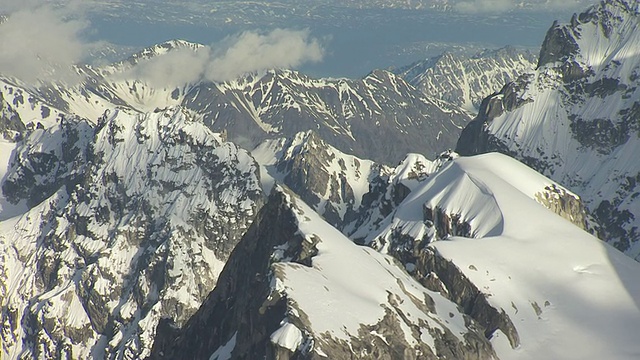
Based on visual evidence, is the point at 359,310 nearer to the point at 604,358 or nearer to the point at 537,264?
the point at 604,358

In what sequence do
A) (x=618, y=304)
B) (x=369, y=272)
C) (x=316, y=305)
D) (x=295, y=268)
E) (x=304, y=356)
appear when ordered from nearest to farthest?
(x=304, y=356)
(x=316, y=305)
(x=295, y=268)
(x=369, y=272)
(x=618, y=304)

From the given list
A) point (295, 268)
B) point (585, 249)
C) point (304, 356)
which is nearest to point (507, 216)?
point (585, 249)

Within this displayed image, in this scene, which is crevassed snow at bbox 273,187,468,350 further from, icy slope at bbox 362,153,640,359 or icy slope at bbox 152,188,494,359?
icy slope at bbox 362,153,640,359

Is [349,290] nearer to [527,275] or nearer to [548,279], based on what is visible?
[527,275]

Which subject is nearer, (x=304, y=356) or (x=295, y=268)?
(x=304, y=356)

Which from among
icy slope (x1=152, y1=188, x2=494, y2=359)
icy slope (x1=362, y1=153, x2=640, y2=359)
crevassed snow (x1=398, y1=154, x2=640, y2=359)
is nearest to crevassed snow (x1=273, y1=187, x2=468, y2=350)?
icy slope (x1=152, y1=188, x2=494, y2=359)

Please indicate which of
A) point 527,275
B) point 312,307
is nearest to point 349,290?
point 312,307
